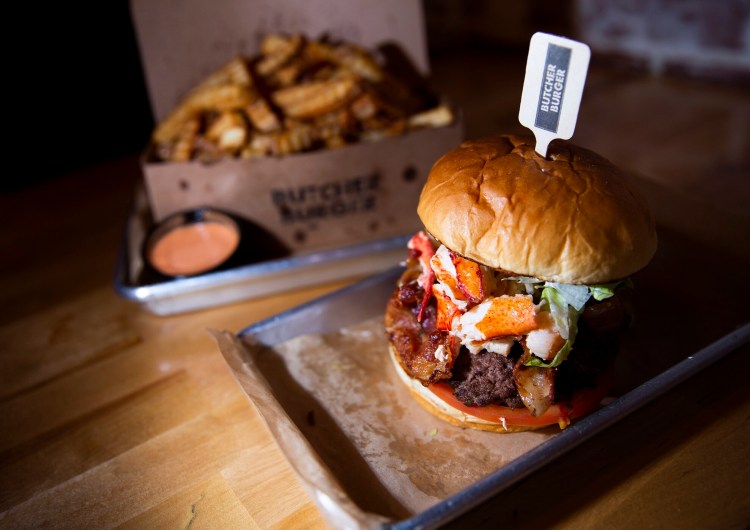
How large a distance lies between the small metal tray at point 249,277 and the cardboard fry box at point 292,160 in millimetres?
273

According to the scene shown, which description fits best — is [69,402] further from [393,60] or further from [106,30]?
[106,30]

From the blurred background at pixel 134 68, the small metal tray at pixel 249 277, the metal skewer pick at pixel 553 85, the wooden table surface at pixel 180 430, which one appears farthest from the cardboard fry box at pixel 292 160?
the blurred background at pixel 134 68

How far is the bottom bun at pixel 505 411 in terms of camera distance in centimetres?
171

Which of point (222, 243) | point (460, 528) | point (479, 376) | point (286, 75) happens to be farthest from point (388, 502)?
point (286, 75)

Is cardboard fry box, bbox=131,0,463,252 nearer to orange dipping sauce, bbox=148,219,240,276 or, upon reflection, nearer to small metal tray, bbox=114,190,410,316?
orange dipping sauce, bbox=148,219,240,276

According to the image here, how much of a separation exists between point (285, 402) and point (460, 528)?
27.0 inches

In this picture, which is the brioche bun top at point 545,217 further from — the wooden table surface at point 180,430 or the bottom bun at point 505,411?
the wooden table surface at point 180,430

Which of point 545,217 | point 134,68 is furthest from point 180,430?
point 134,68

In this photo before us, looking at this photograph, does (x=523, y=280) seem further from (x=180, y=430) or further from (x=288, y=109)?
(x=288, y=109)

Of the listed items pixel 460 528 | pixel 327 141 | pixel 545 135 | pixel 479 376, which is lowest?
pixel 460 528

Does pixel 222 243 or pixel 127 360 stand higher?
pixel 222 243

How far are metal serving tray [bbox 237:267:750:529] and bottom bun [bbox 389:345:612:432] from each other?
0.33 feet

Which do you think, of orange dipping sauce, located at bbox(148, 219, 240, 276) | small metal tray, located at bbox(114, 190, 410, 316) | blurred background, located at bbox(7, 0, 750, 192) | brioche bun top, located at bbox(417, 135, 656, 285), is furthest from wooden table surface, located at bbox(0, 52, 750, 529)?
blurred background, located at bbox(7, 0, 750, 192)

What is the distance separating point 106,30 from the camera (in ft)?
13.7
